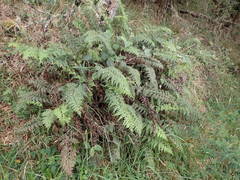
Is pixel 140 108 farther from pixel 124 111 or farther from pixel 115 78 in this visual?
pixel 115 78

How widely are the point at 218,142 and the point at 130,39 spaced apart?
6.08 feet

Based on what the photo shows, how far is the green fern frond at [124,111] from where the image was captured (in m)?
3.46

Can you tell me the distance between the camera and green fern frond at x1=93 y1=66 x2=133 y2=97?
3473 mm

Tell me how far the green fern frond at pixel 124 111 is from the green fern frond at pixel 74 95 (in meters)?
0.30

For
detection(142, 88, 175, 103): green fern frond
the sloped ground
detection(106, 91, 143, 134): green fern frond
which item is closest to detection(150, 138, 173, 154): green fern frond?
the sloped ground

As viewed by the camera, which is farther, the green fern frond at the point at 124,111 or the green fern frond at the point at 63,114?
the green fern frond at the point at 124,111

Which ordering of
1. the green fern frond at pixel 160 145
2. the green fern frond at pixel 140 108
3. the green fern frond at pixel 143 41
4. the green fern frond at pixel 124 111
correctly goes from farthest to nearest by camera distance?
1. the green fern frond at pixel 143 41
2. the green fern frond at pixel 140 108
3. the green fern frond at pixel 160 145
4. the green fern frond at pixel 124 111

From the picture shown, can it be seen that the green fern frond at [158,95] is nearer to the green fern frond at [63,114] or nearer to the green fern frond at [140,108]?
the green fern frond at [140,108]

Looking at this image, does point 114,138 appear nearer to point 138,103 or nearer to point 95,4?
point 138,103

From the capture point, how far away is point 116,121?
3.71 meters

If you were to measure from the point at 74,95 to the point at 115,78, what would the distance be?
0.48 m

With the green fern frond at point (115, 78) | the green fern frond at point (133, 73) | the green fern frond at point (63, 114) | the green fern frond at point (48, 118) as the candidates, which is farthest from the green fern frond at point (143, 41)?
the green fern frond at point (48, 118)

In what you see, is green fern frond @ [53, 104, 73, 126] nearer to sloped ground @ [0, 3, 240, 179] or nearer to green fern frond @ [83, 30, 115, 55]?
sloped ground @ [0, 3, 240, 179]

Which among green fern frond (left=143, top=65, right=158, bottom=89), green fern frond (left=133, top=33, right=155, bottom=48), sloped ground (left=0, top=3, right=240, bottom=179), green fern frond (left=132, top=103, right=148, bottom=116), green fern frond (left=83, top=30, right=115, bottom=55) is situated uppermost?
green fern frond (left=83, top=30, right=115, bottom=55)
